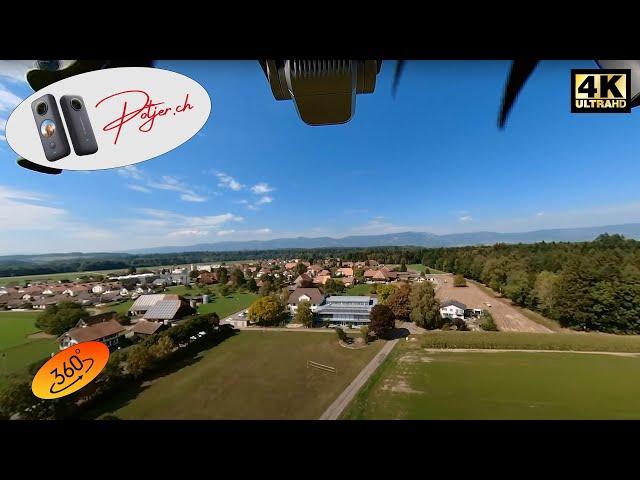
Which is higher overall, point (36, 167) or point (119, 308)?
point (36, 167)

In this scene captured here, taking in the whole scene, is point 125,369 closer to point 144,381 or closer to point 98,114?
point 144,381

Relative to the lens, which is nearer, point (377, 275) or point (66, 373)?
point (66, 373)

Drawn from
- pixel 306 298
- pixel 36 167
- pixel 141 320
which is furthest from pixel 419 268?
pixel 36 167

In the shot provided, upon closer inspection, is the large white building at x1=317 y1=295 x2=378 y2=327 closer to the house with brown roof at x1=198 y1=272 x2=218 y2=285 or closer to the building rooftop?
the house with brown roof at x1=198 y1=272 x2=218 y2=285

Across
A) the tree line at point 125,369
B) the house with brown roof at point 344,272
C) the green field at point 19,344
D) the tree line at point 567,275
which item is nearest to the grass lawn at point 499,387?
the tree line at point 567,275
